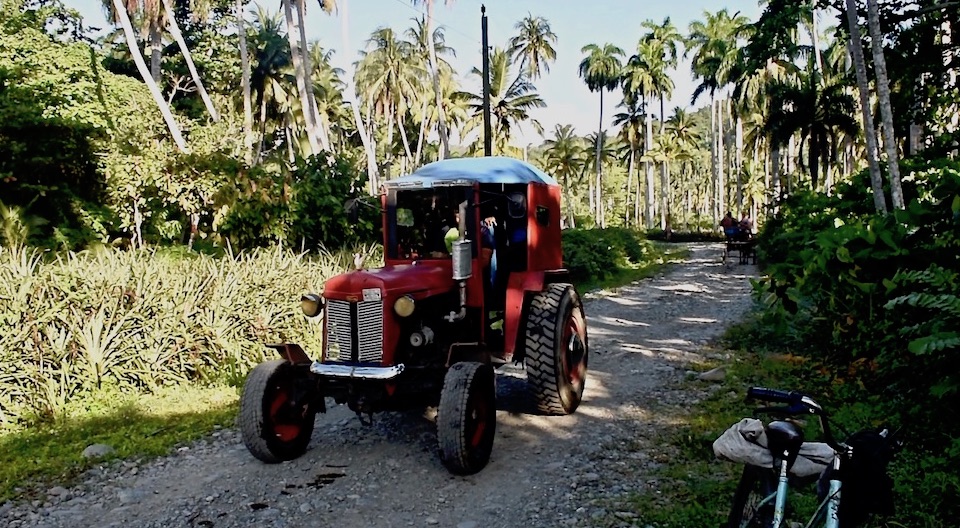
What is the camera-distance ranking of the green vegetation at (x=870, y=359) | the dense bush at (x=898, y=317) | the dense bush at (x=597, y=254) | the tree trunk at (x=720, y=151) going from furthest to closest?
the tree trunk at (x=720, y=151) → the dense bush at (x=597, y=254) → the dense bush at (x=898, y=317) → the green vegetation at (x=870, y=359)

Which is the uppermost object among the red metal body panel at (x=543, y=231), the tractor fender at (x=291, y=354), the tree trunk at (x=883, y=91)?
the tree trunk at (x=883, y=91)

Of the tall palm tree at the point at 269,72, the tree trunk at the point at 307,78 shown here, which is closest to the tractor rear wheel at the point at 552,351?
the tree trunk at the point at 307,78

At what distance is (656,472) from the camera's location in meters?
5.08

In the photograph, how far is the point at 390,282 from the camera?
5320 mm

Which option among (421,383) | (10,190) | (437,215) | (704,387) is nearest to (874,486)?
(421,383)

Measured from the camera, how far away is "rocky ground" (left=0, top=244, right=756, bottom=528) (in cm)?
457

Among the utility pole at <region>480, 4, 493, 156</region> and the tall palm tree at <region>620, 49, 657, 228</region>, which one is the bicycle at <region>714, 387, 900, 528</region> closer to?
the utility pole at <region>480, 4, 493, 156</region>

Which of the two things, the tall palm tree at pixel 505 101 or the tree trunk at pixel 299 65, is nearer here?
the tree trunk at pixel 299 65

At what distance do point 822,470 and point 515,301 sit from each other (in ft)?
11.9

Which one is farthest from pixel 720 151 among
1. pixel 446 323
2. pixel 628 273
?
pixel 446 323

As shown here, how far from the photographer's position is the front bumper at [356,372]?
5137 mm

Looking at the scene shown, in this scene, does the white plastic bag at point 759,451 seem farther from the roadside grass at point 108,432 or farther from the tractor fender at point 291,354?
the roadside grass at point 108,432

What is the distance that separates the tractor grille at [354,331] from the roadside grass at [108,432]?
190cm

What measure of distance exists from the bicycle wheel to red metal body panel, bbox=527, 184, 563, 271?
358cm
